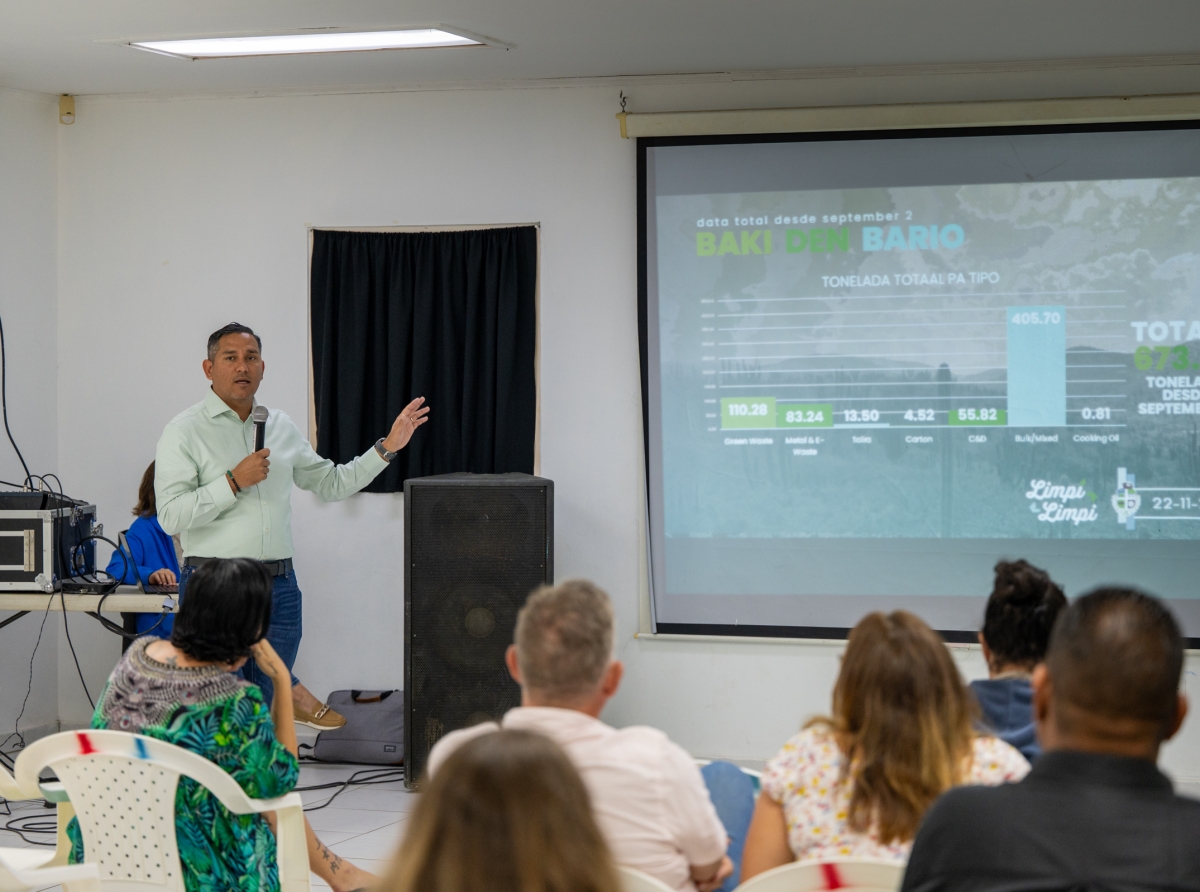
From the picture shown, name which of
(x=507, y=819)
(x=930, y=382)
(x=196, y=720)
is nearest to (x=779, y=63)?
(x=930, y=382)

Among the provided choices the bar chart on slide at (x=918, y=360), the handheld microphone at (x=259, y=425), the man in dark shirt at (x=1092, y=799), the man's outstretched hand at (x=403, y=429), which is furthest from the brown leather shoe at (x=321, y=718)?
the man in dark shirt at (x=1092, y=799)

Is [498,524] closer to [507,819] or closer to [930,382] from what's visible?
[930,382]

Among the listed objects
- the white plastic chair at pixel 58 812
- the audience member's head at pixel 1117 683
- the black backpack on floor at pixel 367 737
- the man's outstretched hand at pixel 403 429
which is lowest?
the black backpack on floor at pixel 367 737

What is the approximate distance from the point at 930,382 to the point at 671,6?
1.86m

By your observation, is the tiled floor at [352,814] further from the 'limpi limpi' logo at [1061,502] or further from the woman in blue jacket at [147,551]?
the 'limpi limpi' logo at [1061,502]

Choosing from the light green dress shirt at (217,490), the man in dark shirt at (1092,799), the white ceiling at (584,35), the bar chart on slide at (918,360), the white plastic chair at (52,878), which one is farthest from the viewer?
the bar chart on slide at (918,360)

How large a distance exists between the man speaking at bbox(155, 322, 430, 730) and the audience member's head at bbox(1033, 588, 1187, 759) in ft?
10.2

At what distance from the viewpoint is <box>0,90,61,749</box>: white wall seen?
5.24m

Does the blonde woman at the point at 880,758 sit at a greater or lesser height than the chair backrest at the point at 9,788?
greater

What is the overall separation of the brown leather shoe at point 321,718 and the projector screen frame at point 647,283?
1391 mm

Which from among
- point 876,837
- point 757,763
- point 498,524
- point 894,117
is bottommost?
point 757,763

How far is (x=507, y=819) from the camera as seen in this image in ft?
2.95

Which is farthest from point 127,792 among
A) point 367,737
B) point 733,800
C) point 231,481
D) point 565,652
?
point 367,737

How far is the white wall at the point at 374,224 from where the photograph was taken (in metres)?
5.01
